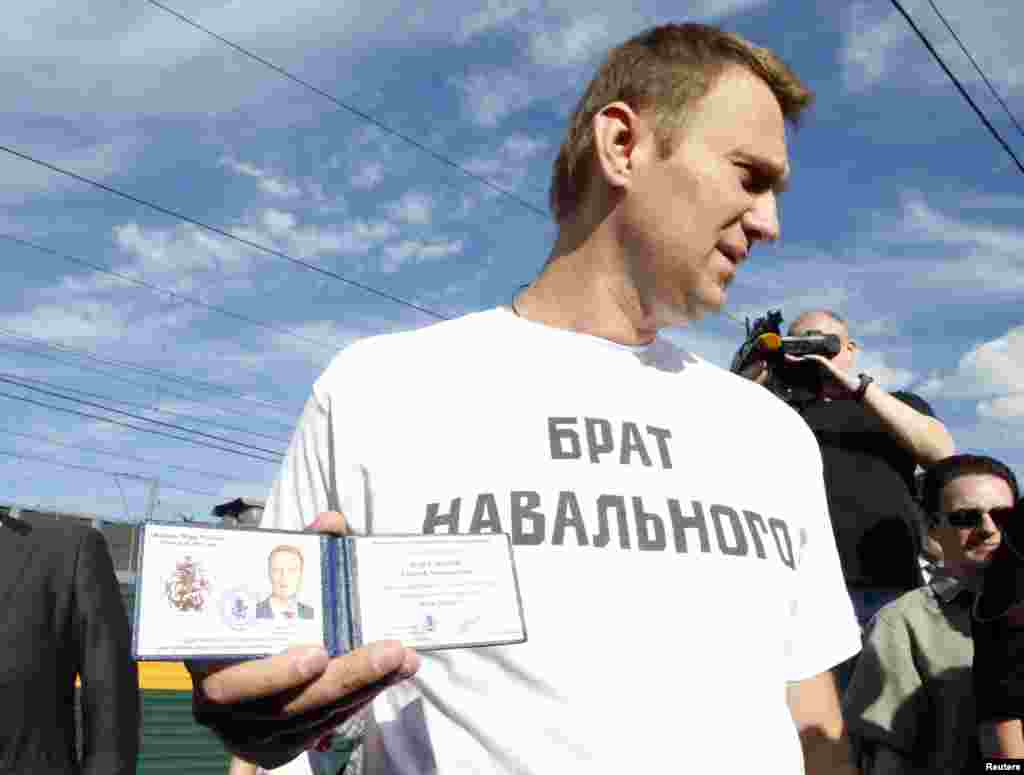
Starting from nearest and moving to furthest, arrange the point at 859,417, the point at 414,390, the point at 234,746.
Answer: the point at 234,746
the point at 414,390
the point at 859,417

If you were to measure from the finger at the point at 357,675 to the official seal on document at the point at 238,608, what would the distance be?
0.35ft

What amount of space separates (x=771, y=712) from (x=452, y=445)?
0.63 metres

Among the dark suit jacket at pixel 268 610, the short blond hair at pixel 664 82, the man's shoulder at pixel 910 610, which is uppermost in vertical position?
the short blond hair at pixel 664 82

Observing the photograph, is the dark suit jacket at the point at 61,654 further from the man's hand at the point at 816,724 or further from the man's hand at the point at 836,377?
the man's hand at the point at 836,377

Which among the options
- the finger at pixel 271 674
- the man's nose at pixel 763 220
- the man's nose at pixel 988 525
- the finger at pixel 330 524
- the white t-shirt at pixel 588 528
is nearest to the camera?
the finger at pixel 271 674

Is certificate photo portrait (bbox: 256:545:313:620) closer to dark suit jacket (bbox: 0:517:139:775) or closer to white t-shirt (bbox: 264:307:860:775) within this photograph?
white t-shirt (bbox: 264:307:860:775)

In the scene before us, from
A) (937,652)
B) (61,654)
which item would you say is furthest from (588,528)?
(937,652)

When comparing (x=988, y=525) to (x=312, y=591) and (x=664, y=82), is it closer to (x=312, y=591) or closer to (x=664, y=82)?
(x=664, y=82)

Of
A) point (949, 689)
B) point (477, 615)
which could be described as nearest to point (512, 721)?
point (477, 615)

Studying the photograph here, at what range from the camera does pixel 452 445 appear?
5.30 feet

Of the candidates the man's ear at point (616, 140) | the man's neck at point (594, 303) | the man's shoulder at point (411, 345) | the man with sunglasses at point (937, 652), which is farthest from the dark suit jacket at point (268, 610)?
the man with sunglasses at point (937, 652)

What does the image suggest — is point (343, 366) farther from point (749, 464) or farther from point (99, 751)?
point (99, 751)

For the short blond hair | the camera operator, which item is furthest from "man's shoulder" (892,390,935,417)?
the short blond hair

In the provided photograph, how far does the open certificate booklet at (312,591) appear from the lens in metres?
1.15
